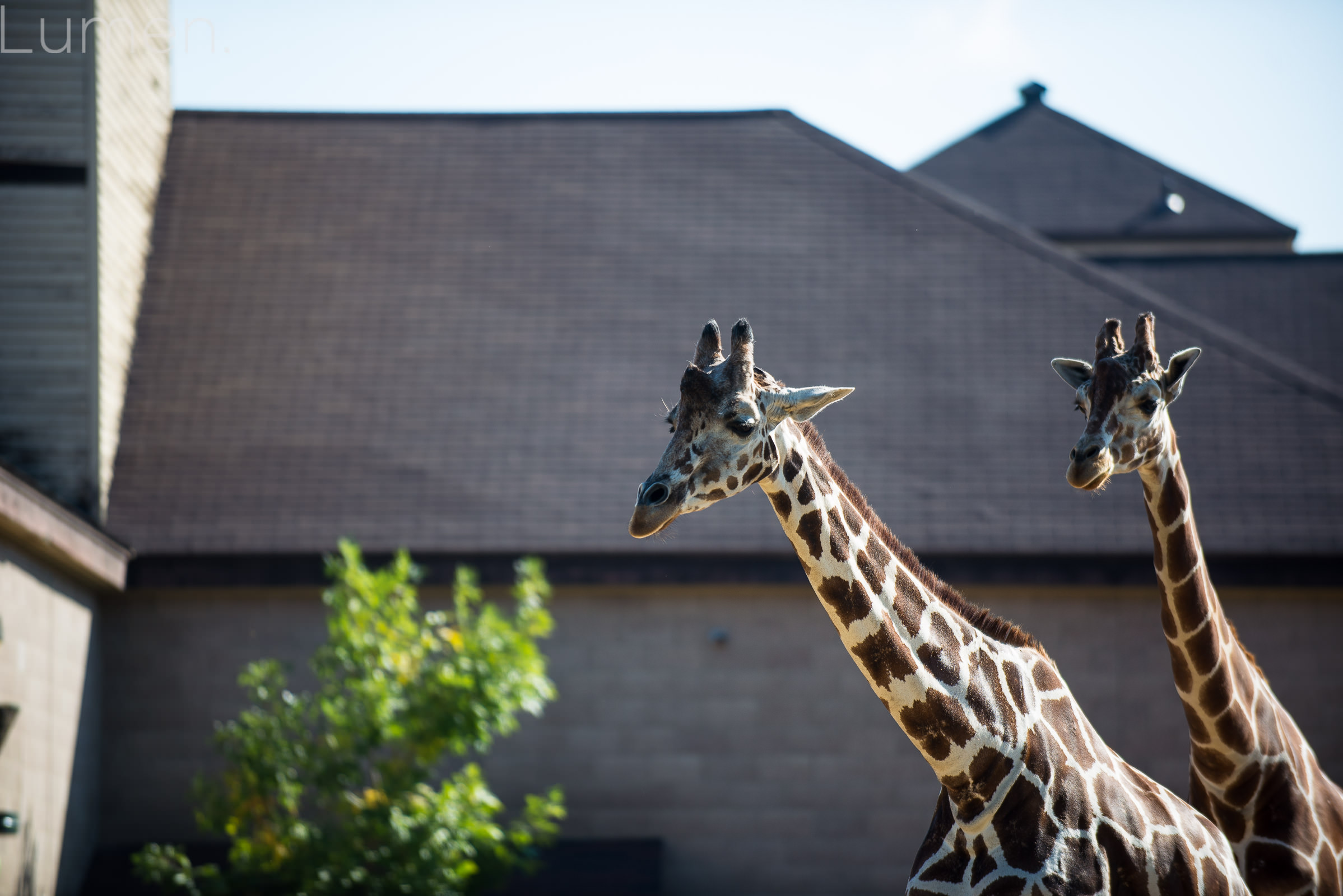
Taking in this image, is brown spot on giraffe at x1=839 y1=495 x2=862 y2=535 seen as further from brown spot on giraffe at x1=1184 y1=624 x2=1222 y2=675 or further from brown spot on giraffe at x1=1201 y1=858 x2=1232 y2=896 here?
brown spot on giraffe at x1=1184 y1=624 x2=1222 y2=675

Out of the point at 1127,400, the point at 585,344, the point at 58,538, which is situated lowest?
the point at 1127,400

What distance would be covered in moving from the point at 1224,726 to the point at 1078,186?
64.7 ft

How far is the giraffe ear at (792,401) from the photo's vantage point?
5.21 meters

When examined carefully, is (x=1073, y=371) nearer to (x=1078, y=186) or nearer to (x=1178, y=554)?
(x=1178, y=554)

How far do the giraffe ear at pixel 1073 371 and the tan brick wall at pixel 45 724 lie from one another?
28.9 ft

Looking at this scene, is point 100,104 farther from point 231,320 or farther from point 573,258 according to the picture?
point 573,258

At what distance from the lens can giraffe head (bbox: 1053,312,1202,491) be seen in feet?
21.2

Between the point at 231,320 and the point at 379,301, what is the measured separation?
5.82 ft

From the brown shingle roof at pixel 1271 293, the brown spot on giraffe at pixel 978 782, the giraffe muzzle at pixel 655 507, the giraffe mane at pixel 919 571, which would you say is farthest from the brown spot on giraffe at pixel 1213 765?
the brown shingle roof at pixel 1271 293

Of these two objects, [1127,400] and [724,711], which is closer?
[1127,400]

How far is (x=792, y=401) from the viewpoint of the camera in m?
5.22

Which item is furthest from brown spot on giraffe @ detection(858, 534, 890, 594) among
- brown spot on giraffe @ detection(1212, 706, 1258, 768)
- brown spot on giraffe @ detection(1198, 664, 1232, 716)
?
brown spot on giraffe @ detection(1212, 706, 1258, 768)

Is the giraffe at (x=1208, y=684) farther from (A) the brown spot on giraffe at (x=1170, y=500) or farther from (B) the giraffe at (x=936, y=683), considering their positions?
(B) the giraffe at (x=936, y=683)

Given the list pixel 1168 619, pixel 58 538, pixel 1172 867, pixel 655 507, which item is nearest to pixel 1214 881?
pixel 1172 867
